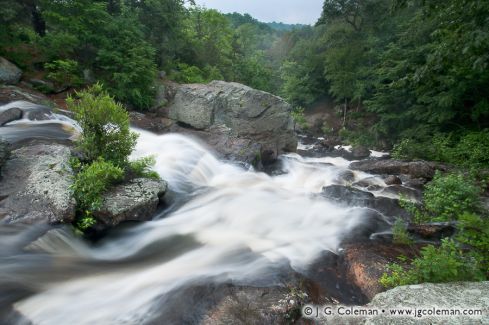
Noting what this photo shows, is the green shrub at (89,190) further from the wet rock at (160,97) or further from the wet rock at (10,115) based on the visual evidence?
Result: the wet rock at (160,97)

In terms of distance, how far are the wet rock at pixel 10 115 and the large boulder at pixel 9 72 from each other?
3401 mm

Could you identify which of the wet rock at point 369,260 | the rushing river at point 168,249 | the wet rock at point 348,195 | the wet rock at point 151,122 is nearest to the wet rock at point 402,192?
the wet rock at point 348,195

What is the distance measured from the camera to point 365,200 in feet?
30.0

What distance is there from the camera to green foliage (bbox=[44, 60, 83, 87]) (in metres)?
14.2

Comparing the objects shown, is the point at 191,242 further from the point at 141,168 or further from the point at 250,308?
the point at 250,308

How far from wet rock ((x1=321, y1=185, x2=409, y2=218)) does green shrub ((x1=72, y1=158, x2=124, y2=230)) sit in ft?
21.1

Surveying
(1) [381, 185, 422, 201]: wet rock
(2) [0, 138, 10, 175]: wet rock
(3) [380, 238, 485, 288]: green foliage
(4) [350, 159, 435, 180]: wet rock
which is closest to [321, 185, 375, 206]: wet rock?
(1) [381, 185, 422, 201]: wet rock

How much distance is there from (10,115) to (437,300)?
12.8 meters

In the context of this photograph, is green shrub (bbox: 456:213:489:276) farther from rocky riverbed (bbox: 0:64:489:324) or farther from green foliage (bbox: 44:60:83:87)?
green foliage (bbox: 44:60:83:87)

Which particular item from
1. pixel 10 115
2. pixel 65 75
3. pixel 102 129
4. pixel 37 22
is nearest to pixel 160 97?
pixel 65 75

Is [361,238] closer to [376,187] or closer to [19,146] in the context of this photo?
[376,187]

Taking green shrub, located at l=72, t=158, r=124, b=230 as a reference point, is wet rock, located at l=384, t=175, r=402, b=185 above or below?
below

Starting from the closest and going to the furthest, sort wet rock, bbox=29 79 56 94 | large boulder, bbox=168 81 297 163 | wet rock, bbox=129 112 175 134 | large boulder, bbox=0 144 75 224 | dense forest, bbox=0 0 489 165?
large boulder, bbox=0 144 75 224 < dense forest, bbox=0 0 489 165 < wet rock, bbox=29 79 56 94 < wet rock, bbox=129 112 175 134 < large boulder, bbox=168 81 297 163

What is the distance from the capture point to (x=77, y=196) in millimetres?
6754
